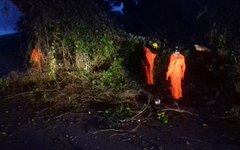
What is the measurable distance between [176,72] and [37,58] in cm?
463

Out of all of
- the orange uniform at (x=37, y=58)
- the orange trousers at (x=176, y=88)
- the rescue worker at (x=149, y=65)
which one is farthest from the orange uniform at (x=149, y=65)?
the orange uniform at (x=37, y=58)

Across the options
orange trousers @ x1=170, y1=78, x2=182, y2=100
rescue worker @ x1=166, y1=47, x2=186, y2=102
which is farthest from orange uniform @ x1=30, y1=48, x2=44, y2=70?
orange trousers @ x1=170, y1=78, x2=182, y2=100

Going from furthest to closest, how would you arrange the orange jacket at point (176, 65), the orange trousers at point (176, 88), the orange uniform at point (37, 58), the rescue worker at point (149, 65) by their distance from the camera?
the orange uniform at point (37, 58), the rescue worker at point (149, 65), the orange trousers at point (176, 88), the orange jacket at point (176, 65)

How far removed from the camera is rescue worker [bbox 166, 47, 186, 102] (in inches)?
404

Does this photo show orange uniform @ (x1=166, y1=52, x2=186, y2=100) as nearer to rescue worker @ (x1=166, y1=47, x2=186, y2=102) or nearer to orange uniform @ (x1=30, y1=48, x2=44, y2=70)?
rescue worker @ (x1=166, y1=47, x2=186, y2=102)

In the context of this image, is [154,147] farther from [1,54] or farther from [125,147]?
[1,54]

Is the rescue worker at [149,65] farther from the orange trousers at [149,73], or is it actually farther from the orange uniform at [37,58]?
the orange uniform at [37,58]

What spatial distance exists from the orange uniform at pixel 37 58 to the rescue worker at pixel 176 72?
4.26 m

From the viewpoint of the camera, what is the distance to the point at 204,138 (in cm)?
818

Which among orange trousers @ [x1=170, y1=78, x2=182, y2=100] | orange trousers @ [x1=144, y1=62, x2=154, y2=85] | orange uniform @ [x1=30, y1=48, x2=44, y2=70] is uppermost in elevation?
Result: orange uniform @ [x1=30, y1=48, x2=44, y2=70]

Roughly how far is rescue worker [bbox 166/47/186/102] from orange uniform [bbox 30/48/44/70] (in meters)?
4.26

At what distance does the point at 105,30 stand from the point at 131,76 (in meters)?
1.83

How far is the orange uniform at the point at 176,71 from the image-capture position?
1027cm

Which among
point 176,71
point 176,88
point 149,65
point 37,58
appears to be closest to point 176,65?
point 176,71
